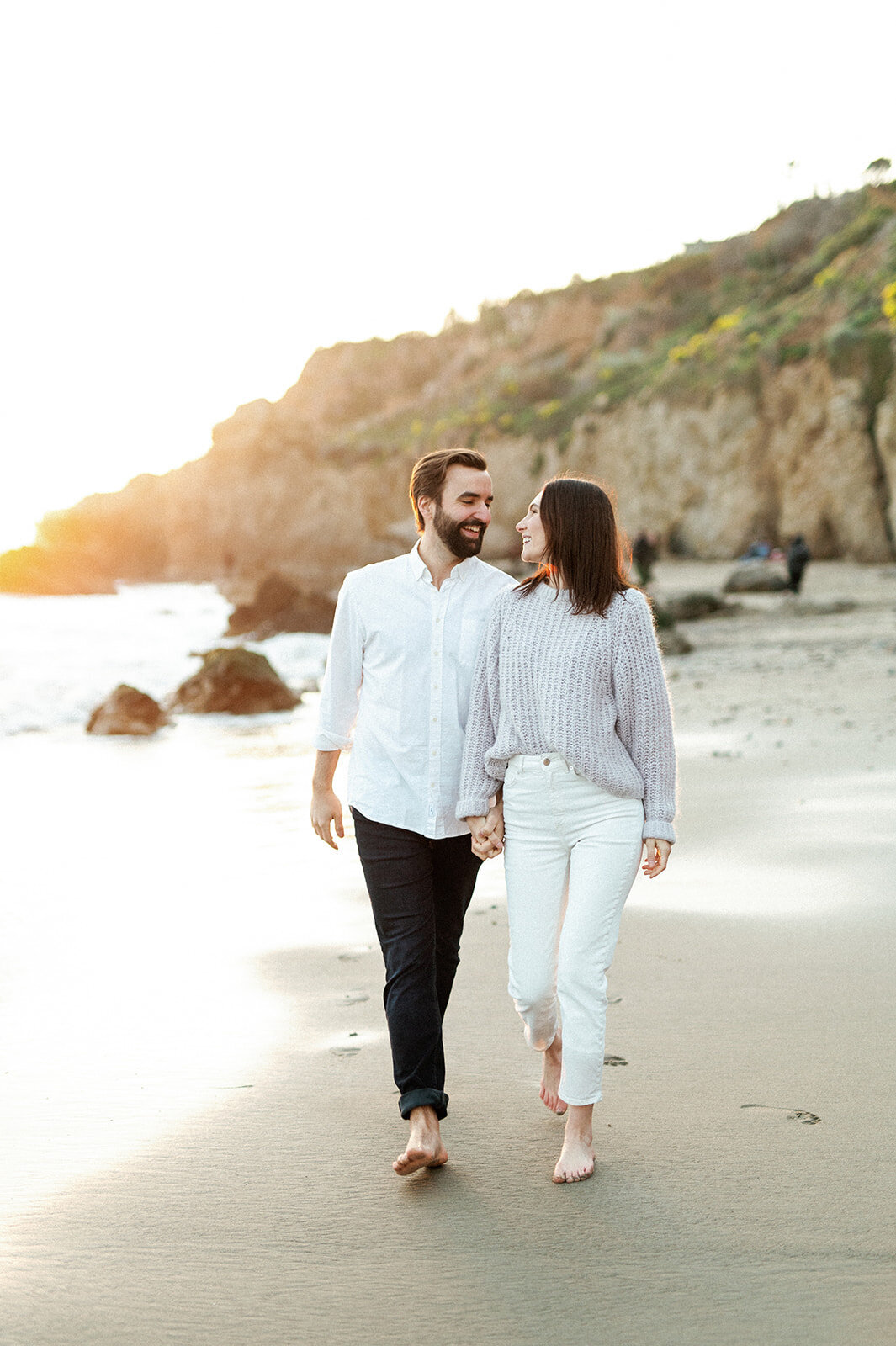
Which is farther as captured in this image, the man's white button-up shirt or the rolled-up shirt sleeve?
the rolled-up shirt sleeve

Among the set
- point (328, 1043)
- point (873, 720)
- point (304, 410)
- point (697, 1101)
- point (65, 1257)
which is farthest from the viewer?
point (304, 410)

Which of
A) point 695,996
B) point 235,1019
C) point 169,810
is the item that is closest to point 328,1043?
point 235,1019

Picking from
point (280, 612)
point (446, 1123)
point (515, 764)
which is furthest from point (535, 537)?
point (280, 612)

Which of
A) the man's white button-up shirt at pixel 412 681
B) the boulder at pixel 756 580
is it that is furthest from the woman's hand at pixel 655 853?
the boulder at pixel 756 580

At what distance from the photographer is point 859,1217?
2662 millimetres

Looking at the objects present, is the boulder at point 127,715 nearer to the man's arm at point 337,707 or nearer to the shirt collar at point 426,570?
the man's arm at point 337,707

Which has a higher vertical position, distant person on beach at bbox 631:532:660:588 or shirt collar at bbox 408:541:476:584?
Answer: shirt collar at bbox 408:541:476:584

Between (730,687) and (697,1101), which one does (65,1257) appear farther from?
(730,687)

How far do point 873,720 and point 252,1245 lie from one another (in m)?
8.28

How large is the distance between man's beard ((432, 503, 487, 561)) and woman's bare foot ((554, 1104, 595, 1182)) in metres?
1.43

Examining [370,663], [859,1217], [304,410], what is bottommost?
[859,1217]

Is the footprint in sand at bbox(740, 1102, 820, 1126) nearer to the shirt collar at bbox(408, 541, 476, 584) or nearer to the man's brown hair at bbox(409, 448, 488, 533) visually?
the shirt collar at bbox(408, 541, 476, 584)

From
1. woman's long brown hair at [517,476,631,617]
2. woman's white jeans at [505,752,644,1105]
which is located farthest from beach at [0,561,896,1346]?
woman's long brown hair at [517,476,631,617]

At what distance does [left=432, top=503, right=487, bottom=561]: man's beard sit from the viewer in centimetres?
327
